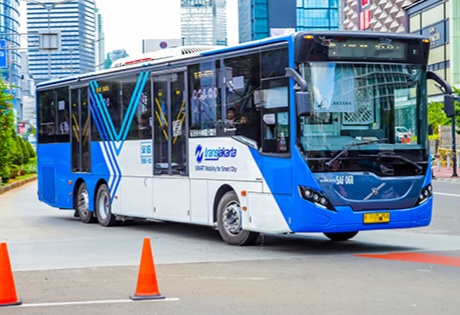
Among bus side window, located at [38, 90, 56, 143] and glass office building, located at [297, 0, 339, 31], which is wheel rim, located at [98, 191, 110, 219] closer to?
bus side window, located at [38, 90, 56, 143]

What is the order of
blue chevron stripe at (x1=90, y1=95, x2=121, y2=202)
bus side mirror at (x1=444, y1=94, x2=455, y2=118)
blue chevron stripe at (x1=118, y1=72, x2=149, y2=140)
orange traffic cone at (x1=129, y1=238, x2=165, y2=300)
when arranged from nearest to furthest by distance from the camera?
orange traffic cone at (x1=129, y1=238, x2=165, y2=300)
bus side mirror at (x1=444, y1=94, x2=455, y2=118)
blue chevron stripe at (x1=118, y1=72, x2=149, y2=140)
blue chevron stripe at (x1=90, y1=95, x2=121, y2=202)

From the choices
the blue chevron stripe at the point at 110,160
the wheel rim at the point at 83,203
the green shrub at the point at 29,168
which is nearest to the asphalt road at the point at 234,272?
the blue chevron stripe at the point at 110,160

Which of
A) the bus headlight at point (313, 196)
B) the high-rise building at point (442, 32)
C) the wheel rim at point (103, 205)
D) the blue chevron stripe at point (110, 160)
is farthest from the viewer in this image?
the high-rise building at point (442, 32)

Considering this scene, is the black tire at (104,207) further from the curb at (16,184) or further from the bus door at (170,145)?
the curb at (16,184)

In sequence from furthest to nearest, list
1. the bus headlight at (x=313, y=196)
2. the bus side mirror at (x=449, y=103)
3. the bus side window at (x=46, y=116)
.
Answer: the bus side window at (x=46, y=116) < the bus side mirror at (x=449, y=103) < the bus headlight at (x=313, y=196)

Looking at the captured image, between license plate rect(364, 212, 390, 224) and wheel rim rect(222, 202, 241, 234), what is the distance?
2.17m

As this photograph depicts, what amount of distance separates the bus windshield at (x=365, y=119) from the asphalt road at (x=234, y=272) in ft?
4.59

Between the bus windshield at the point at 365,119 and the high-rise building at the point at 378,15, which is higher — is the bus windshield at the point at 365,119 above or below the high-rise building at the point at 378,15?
below

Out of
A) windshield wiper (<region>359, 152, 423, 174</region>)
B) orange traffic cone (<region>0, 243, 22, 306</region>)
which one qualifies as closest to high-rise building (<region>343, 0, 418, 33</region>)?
windshield wiper (<region>359, 152, 423, 174</region>)

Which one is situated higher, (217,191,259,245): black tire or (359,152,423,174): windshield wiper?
(359,152,423,174): windshield wiper

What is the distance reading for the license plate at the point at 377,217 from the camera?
47.6 ft

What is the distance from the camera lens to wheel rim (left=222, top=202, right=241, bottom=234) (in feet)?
51.5

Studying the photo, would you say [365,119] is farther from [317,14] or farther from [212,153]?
[317,14]

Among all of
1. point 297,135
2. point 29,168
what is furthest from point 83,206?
point 29,168
